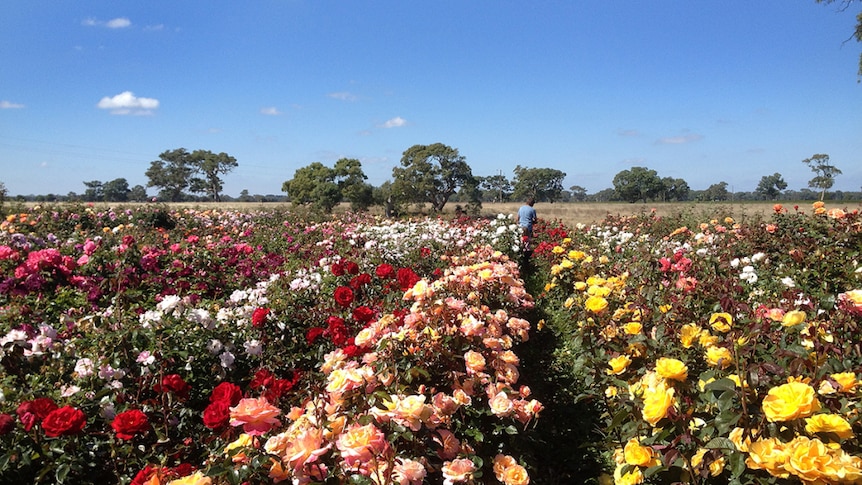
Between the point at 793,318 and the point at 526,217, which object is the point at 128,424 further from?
Result: the point at 526,217

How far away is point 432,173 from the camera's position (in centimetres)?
4244

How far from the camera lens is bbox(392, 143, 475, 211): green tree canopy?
40103 mm

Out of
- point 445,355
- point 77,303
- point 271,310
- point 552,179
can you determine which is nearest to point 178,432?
point 271,310

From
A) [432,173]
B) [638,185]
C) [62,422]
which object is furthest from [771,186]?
[62,422]

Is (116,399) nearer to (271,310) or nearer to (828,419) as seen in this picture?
(271,310)

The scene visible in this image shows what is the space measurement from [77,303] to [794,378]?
4561 millimetres

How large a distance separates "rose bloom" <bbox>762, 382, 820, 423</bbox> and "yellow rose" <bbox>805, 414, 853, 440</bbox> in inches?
0.9

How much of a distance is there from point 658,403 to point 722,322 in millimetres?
1003

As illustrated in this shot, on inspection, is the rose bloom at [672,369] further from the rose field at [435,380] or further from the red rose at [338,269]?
the red rose at [338,269]

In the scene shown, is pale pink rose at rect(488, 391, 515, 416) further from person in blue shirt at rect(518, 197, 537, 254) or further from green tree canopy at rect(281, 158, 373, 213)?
green tree canopy at rect(281, 158, 373, 213)

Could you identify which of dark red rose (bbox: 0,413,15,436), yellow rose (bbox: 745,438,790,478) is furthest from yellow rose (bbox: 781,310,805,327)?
dark red rose (bbox: 0,413,15,436)

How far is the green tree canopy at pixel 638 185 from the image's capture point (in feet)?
307

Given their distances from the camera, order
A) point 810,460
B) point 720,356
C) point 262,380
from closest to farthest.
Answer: point 810,460, point 720,356, point 262,380

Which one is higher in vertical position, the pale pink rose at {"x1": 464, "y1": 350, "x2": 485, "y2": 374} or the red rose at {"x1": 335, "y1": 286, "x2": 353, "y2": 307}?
the red rose at {"x1": 335, "y1": 286, "x2": 353, "y2": 307}
